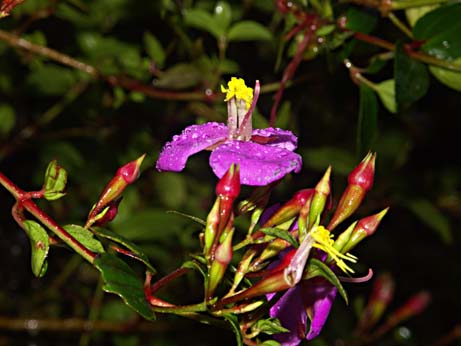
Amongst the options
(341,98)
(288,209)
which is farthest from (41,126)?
(288,209)

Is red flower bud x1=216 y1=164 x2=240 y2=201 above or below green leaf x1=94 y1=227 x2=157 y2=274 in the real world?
above

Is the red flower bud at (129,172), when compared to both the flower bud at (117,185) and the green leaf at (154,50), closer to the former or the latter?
the flower bud at (117,185)

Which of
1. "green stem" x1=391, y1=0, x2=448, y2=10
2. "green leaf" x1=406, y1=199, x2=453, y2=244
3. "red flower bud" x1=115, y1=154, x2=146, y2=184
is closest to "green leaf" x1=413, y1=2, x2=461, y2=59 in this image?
"green stem" x1=391, y1=0, x2=448, y2=10

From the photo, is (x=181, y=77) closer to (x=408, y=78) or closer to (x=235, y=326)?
(x=408, y=78)

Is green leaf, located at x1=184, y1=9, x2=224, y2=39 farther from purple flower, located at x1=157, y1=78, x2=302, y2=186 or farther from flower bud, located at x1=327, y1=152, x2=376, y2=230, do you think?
flower bud, located at x1=327, y1=152, x2=376, y2=230

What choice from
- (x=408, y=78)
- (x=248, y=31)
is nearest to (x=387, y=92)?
(x=408, y=78)

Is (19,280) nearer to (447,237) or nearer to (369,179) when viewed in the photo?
(447,237)
